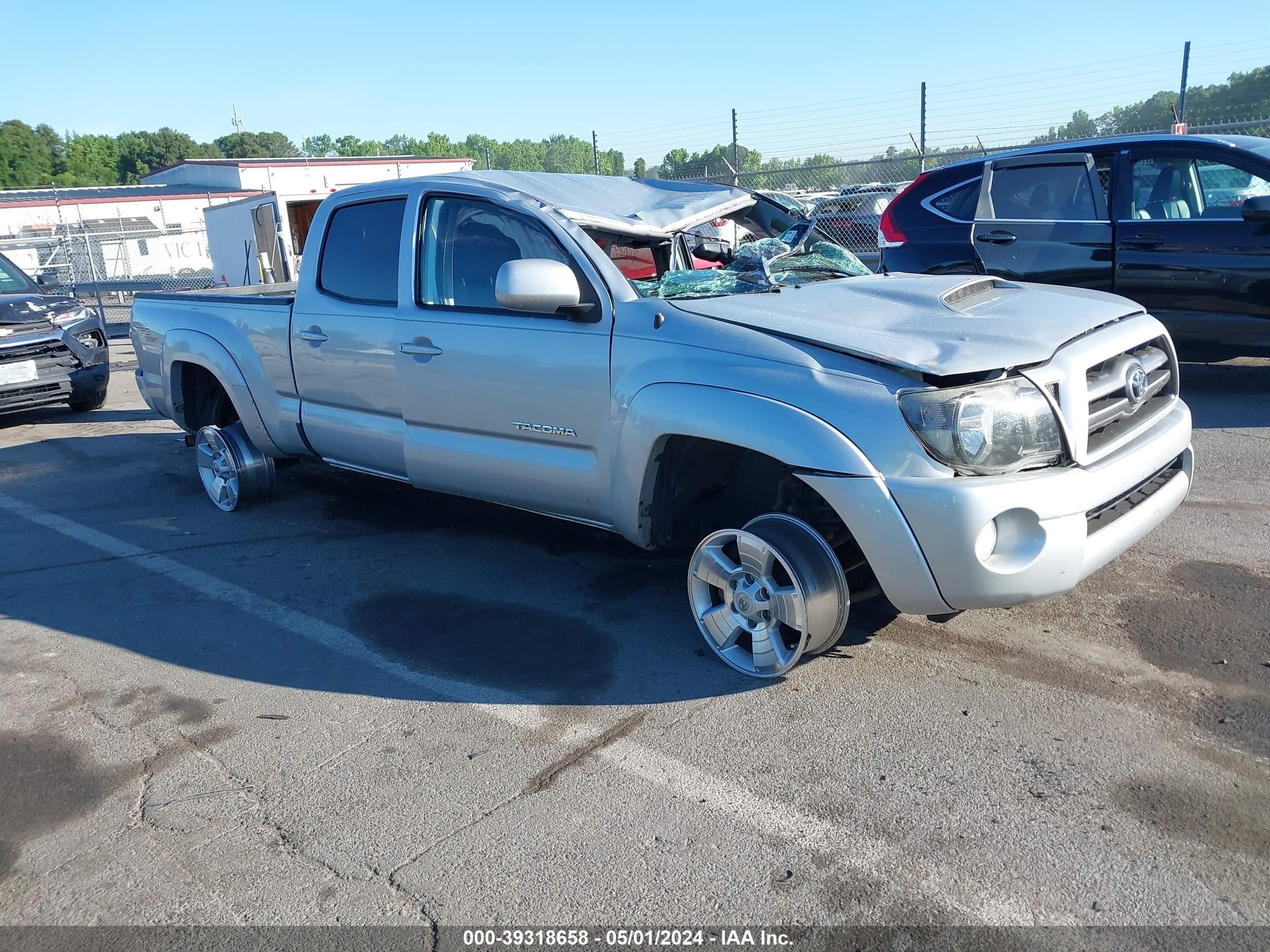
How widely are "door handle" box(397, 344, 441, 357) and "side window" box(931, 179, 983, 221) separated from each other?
4.75m

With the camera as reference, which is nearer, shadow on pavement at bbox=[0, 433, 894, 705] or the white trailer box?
shadow on pavement at bbox=[0, 433, 894, 705]

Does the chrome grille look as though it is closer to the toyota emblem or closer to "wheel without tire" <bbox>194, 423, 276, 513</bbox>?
the toyota emblem

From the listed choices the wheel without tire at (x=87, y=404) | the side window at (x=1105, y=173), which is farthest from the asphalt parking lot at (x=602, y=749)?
the wheel without tire at (x=87, y=404)

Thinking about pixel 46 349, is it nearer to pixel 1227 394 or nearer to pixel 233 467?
pixel 233 467

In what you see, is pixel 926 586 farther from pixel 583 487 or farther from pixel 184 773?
pixel 184 773

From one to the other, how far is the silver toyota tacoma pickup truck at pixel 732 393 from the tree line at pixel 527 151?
134 cm

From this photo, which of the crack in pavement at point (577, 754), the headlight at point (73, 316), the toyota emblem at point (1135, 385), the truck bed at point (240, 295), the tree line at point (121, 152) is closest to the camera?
the crack in pavement at point (577, 754)

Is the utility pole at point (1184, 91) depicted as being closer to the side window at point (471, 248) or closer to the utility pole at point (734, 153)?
the utility pole at point (734, 153)

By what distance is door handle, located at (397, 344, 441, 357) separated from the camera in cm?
456

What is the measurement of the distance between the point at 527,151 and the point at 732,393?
463 feet

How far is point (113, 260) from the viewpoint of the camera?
Result: 136ft

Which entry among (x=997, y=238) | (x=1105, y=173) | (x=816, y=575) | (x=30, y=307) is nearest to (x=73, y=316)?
(x=30, y=307)

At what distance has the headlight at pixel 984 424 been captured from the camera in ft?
10.3

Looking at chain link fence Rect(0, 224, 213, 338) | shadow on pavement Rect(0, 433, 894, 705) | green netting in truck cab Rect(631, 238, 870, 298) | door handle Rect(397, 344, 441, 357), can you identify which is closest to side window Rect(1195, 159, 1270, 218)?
green netting in truck cab Rect(631, 238, 870, 298)
